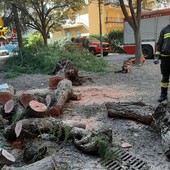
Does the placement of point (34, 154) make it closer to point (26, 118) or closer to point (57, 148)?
point (57, 148)

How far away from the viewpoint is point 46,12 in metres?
21.8

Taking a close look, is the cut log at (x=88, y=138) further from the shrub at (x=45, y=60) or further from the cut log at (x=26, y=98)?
the shrub at (x=45, y=60)

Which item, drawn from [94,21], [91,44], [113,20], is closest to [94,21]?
[94,21]

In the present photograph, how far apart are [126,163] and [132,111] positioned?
1439mm

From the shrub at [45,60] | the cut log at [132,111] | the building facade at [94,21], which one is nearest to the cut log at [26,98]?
the cut log at [132,111]

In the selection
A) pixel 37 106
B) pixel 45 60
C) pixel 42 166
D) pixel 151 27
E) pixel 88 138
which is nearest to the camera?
pixel 42 166

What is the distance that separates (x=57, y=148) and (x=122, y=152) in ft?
2.94

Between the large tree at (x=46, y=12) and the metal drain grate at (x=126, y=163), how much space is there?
17523 mm

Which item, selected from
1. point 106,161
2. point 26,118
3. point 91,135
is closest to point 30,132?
point 26,118

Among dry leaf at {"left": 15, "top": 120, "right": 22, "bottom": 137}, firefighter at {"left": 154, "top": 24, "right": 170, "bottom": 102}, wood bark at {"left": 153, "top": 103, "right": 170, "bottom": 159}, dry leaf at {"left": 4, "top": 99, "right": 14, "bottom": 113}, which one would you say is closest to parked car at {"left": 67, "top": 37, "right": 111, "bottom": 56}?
firefighter at {"left": 154, "top": 24, "right": 170, "bottom": 102}

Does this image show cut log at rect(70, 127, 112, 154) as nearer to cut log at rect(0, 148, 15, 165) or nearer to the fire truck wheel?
cut log at rect(0, 148, 15, 165)

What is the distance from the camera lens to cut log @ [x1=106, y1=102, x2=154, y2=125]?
456 cm

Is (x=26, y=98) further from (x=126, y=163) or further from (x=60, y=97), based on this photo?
(x=126, y=163)

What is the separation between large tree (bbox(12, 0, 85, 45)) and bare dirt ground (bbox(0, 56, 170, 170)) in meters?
11.2
